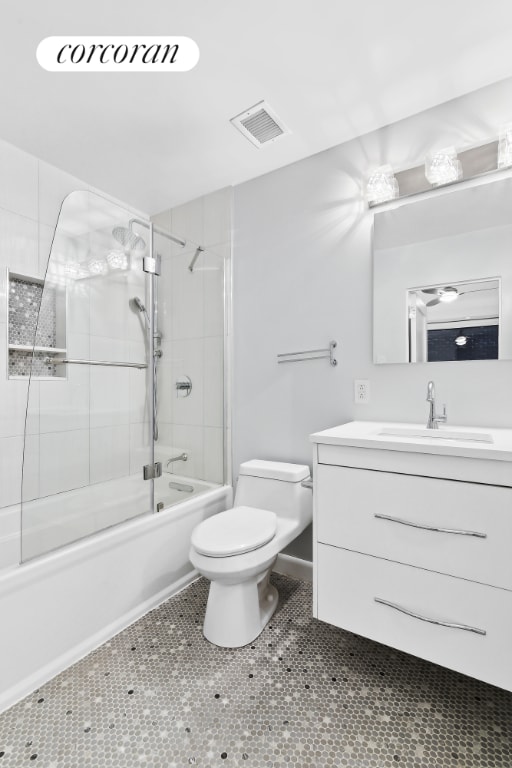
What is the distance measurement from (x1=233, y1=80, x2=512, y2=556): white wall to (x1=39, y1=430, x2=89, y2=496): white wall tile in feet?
2.84

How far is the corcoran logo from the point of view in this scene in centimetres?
131

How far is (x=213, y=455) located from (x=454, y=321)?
143 cm

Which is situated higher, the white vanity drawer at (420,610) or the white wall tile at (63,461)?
the white wall tile at (63,461)

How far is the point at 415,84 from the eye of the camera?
4.87 feet

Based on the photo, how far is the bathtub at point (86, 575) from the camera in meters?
1.23

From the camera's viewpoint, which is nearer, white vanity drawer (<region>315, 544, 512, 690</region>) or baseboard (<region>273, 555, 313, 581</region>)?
white vanity drawer (<region>315, 544, 512, 690</region>)

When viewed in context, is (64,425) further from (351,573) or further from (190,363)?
(351,573)

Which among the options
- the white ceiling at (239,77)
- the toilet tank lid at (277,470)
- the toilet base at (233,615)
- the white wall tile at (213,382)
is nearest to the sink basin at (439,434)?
the toilet tank lid at (277,470)

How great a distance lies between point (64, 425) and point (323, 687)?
140 centimetres

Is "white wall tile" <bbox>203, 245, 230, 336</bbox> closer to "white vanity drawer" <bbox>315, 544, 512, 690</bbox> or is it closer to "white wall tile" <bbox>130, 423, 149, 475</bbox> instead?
"white wall tile" <bbox>130, 423, 149, 475</bbox>

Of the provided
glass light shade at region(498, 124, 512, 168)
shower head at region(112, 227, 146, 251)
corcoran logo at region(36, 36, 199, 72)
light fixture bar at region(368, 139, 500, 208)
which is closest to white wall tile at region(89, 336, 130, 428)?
shower head at region(112, 227, 146, 251)

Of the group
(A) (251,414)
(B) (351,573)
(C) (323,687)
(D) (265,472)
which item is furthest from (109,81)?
(C) (323,687)

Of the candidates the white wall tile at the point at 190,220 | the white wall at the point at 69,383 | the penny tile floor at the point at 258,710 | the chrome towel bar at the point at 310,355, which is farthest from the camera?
the white wall tile at the point at 190,220

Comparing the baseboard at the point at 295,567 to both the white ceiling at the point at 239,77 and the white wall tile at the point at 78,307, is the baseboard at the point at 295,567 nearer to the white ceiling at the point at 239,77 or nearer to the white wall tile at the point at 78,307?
the white wall tile at the point at 78,307
